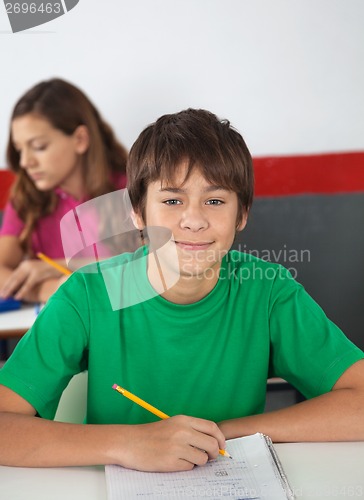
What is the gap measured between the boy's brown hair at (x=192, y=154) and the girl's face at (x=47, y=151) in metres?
1.31

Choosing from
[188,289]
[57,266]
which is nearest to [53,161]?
[57,266]

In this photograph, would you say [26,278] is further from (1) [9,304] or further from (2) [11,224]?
(2) [11,224]

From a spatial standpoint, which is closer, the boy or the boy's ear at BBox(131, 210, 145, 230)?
the boy

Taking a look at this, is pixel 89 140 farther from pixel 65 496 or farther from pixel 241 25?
pixel 65 496

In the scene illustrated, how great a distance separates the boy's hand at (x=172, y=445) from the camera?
0.97m

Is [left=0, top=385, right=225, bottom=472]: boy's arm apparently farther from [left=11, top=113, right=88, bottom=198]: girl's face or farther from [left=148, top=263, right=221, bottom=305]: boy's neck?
[left=11, top=113, right=88, bottom=198]: girl's face

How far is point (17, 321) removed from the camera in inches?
71.5

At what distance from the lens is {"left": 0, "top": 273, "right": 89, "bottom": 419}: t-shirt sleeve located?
3.63 ft

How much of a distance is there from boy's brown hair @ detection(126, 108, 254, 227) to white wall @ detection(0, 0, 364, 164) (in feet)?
4.44

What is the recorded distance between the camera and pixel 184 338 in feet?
4.05

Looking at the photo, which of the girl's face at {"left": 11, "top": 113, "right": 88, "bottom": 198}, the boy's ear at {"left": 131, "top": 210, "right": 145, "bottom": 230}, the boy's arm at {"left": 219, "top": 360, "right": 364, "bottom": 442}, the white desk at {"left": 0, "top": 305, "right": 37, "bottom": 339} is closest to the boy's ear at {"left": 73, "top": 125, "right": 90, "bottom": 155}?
the girl's face at {"left": 11, "top": 113, "right": 88, "bottom": 198}

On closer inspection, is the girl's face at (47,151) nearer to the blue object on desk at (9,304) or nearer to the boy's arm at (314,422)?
the blue object on desk at (9,304)

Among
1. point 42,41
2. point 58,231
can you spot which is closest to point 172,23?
point 42,41

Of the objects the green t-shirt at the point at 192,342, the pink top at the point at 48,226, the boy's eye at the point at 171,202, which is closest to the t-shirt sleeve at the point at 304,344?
the green t-shirt at the point at 192,342
